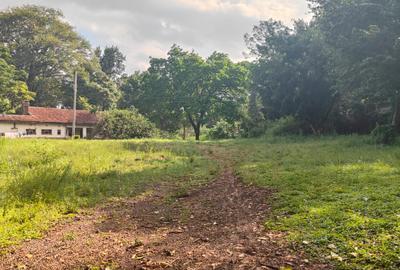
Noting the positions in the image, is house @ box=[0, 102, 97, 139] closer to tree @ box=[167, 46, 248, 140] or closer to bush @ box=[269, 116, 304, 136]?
tree @ box=[167, 46, 248, 140]

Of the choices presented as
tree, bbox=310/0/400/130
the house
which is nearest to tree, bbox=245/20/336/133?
tree, bbox=310/0/400/130

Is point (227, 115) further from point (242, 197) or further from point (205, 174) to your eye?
point (242, 197)

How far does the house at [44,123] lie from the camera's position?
3912 cm

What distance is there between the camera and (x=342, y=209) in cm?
532

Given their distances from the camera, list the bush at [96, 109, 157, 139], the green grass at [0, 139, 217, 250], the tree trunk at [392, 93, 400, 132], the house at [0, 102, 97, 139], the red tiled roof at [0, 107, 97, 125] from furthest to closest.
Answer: the red tiled roof at [0, 107, 97, 125] < the house at [0, 102, 97, 139] < the bush at [96, 109, 157, 139] < the tree trunk at [392, 93, 400, 132] < the green grass at [0, 139, 217, 250]

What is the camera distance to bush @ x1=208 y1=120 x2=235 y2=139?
3806cm

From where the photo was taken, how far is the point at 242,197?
718 centimetres

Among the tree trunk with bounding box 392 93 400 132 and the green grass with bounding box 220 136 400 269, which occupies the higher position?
the tree trunk with bounding box 392 93 400 132

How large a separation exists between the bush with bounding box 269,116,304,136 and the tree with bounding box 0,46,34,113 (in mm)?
27567

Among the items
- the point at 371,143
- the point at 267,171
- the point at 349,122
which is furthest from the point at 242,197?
the point at 349,122

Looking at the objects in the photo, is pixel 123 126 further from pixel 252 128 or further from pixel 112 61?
pixel 112 61

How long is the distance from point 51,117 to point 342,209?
4294 centimetres

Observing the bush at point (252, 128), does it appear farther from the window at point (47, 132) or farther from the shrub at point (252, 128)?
the window at point (47, 132)

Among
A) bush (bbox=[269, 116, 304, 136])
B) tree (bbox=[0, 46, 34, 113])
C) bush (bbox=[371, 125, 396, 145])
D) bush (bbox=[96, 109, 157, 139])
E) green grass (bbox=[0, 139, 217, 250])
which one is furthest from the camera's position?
tree (bbox=[0, 46, 34, 113])
